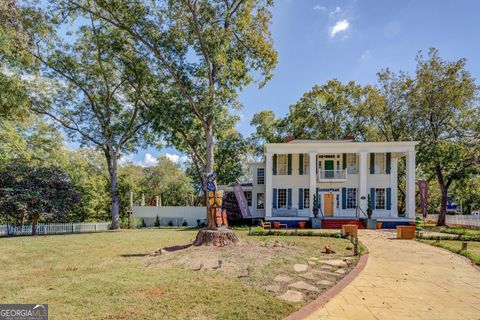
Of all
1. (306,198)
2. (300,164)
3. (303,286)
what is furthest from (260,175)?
(303,286)

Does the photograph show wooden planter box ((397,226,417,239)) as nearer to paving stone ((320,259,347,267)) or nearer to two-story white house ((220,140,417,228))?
two-story white house ((220,140,417,228))

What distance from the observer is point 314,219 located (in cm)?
1978

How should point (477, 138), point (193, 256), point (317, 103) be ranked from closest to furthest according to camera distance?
point (193, 256) < point (477, 138) < point (317, 103)

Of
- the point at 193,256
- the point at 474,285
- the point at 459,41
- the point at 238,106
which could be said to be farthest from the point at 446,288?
the point at 459,41

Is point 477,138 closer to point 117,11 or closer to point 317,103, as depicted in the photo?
point 317,103

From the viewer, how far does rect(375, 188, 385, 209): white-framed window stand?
21.8 m

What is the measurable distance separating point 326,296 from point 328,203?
59.1 ft

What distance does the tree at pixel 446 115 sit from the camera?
73.0ft

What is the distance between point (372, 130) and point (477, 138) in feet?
27.2

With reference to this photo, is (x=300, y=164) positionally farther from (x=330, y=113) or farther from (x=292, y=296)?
(x=292, y=296)

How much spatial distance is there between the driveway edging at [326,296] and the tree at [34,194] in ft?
54.1

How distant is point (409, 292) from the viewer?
5.65 m

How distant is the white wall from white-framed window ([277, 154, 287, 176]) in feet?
24.9

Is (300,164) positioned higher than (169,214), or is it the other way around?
(300,164)
